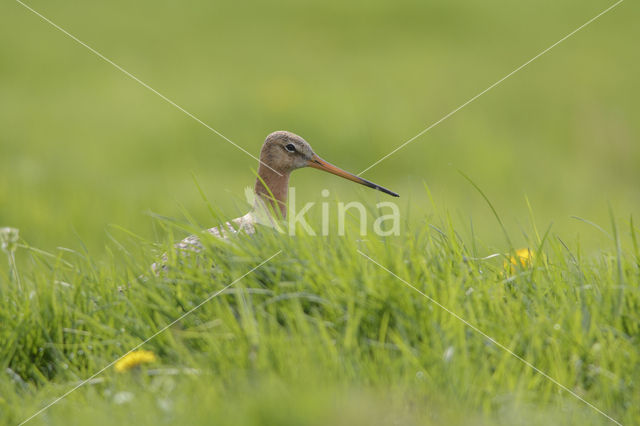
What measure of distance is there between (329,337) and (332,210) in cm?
109

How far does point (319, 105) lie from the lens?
1137 cm

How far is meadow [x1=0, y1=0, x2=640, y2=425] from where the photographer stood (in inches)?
112

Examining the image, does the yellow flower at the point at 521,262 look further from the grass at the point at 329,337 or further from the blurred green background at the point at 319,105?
the blurred green background at the point at 319,105

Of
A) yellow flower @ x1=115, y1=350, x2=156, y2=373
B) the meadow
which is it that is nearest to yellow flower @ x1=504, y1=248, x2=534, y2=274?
the meadow

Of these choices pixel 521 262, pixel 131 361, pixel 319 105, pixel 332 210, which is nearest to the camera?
pixel 131 361

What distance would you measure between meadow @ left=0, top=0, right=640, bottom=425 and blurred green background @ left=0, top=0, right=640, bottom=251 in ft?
0.17

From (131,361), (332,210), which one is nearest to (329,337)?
(131,361)

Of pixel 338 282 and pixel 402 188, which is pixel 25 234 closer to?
pixel 402 188

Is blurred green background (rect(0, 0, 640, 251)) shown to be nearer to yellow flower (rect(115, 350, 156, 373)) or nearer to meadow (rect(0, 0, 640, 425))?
meadow (rect(0, 0, 640, 425))

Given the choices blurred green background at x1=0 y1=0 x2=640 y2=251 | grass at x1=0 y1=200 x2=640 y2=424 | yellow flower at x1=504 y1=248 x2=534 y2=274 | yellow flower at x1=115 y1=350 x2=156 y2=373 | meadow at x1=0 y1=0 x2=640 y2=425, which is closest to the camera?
grass at x1=0 y1=200 x2=640 y2=424

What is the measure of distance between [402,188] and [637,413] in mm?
7353

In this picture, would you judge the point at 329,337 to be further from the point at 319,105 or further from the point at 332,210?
the point at 319,105

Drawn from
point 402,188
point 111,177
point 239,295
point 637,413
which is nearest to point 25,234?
point 111,177

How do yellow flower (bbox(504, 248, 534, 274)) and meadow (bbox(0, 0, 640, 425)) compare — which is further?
yellow flower (bbox(504, 248, 534, 274))
